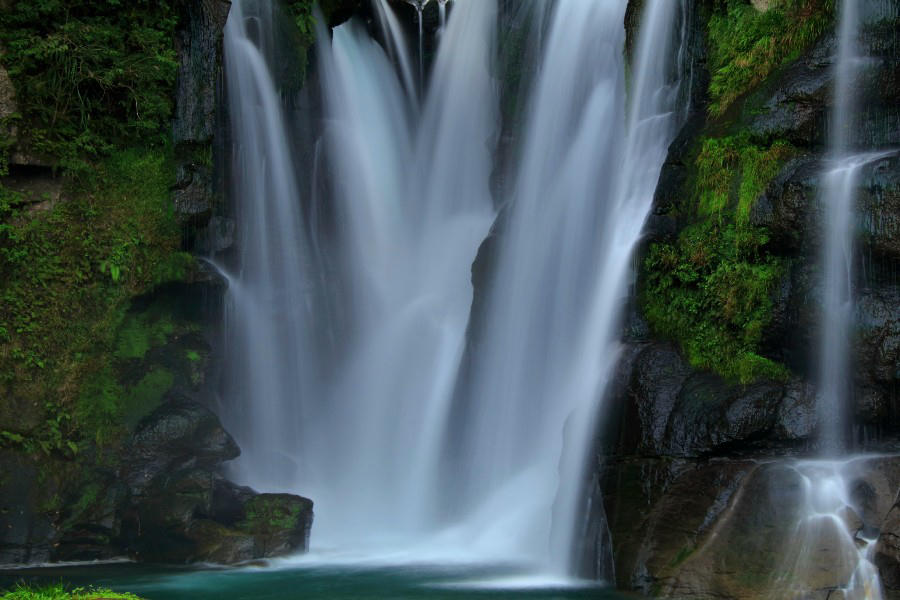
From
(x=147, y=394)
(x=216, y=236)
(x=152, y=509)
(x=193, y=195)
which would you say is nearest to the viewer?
(x=152, y=509)

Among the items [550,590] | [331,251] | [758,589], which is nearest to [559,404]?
[550,590]

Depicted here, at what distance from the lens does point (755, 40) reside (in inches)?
463

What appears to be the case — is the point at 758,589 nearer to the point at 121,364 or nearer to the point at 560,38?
the point at 121,364

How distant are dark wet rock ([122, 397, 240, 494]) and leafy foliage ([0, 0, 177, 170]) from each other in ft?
11.3

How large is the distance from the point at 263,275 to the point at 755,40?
7982 millimetres

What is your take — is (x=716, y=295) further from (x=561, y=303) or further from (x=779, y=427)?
(x=561, y=303)

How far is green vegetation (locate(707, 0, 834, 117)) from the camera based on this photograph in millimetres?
11234

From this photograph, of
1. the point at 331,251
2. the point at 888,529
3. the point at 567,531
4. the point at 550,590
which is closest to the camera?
the point at 888,529

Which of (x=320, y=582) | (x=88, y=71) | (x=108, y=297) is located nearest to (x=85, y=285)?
(x=108, y=297)

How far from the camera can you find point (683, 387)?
32.1 ft

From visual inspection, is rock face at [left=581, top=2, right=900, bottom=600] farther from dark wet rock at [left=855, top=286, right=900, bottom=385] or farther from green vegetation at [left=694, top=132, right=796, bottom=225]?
green vegetation at [left=694, top=132, right=796, bottom=225]

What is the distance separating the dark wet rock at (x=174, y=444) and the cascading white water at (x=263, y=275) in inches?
60.5

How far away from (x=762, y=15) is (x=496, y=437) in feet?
21.4

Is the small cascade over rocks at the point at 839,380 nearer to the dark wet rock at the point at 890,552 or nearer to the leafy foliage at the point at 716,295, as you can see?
the dark wet rock at the point at 890,552
